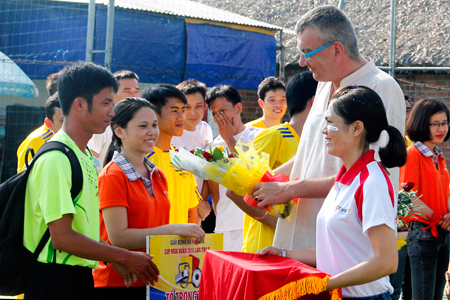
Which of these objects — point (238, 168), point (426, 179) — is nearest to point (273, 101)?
point (426, 179)

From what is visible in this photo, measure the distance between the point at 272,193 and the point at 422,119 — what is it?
2.88 meters

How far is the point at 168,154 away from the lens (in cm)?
383

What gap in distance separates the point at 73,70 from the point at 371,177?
60.4 inches

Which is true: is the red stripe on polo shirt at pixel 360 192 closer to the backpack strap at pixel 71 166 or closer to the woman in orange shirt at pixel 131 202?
the woman in orange shirt at pixel 131 202

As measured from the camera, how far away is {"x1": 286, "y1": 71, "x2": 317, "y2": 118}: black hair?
351 centimetres

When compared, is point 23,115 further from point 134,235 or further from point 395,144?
point 395,144

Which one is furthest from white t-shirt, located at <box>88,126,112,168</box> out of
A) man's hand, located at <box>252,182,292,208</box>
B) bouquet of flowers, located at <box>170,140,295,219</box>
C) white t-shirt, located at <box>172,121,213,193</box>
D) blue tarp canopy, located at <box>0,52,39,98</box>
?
man's hand, located at <box>252,182,292,208</box>

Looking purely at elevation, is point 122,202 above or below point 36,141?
below

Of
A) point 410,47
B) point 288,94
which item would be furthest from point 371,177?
point 410,47

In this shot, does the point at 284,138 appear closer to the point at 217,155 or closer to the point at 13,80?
the point at 217,155

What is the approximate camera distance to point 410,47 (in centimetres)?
1097

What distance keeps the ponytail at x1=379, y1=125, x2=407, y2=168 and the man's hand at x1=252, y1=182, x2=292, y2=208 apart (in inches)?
20.4

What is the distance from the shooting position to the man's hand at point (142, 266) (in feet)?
8.21

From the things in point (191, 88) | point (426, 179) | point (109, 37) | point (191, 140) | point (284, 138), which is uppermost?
point (109, 37)
